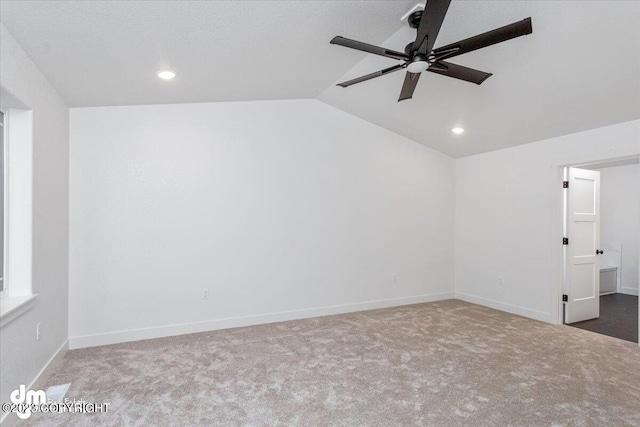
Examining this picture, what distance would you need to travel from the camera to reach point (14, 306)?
228 cm

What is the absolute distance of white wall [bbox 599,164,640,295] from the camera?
6.03 metres

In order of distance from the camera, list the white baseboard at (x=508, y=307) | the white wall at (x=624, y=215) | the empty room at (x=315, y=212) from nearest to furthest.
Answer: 1. the empty room at (x=315, y=212)
2. the white baseboard at (x=508, y=307)
3. the white wall at (x=624, y=215)

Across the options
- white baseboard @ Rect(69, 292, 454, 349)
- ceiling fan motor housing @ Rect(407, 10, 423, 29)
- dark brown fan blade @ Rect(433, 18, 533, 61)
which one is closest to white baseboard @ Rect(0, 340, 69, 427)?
white baseboard @ Rect(69, 292, 454, 349)

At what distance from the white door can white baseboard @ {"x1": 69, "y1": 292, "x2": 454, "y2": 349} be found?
6.02 ft

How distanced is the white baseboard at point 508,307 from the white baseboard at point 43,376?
509cm

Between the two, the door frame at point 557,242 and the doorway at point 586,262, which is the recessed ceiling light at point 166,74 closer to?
the door frame at point 557,242

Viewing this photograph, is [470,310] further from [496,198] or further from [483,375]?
[483,375]

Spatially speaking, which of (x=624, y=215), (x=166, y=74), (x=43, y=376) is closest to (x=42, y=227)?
(x=43, y=376)

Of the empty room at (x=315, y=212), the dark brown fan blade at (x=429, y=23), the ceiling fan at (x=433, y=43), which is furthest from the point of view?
the empty room at (x=315, y=212)

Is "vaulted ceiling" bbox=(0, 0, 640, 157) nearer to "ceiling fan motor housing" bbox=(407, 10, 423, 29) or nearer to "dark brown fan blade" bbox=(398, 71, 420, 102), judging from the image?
"ceiling fan motor housing" bbox=(407, 10, 423, 29)

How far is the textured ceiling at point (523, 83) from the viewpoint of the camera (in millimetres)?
2443

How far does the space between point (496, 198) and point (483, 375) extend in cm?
287

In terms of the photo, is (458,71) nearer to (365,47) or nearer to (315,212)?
(365,47)

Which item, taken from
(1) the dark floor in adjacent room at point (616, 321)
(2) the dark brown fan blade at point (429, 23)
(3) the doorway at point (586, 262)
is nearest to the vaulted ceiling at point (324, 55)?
(2) the dark brown fan blade at point (429, 23)
